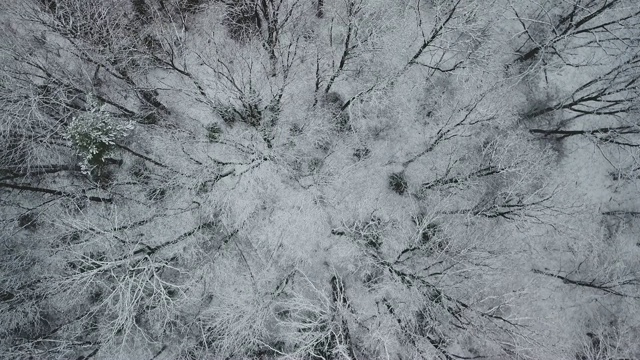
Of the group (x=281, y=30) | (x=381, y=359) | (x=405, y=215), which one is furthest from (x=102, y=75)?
(x=381, y=359)

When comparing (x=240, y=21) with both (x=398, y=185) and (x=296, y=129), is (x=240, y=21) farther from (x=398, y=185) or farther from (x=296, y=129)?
(x=398, y=185)

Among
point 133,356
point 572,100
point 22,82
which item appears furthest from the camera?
point 572,100

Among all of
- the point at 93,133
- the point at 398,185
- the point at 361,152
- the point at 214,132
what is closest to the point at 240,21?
the point at 214,132

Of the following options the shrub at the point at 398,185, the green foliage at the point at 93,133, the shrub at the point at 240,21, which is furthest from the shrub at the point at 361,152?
the green foliage at the point at 93,133

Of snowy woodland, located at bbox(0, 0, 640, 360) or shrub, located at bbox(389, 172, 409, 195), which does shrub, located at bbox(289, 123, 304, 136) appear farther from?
shrub, located at bbox(389, 172, 409, 195)

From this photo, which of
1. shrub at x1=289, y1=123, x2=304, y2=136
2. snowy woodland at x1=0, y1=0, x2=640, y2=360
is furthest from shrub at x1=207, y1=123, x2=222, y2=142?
shrub at x1=289, y1=123, x2=304, y2=136

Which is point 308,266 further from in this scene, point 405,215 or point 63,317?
point 63,317
